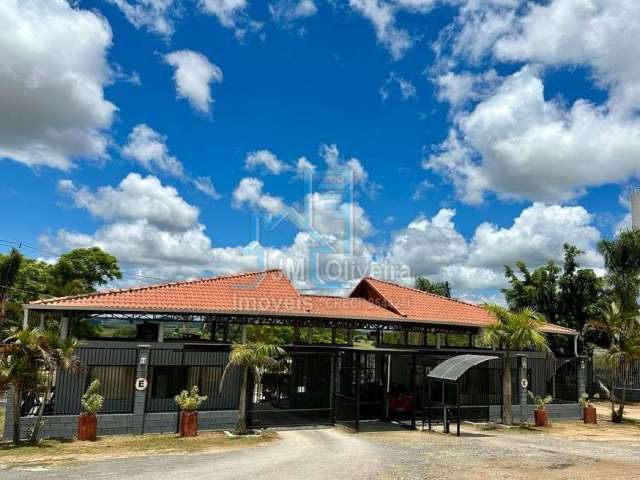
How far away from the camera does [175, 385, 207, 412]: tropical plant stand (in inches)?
693

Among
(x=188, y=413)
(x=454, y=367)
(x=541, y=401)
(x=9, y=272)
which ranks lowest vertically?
(x=188, y=413)

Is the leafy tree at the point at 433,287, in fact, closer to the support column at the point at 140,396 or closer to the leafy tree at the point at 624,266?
the leafy tree at the point at 624,266

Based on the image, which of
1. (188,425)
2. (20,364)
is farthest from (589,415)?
(20,364)

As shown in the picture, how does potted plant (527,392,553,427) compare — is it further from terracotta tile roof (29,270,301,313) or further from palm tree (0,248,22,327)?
palm tree (0,248,22,327)

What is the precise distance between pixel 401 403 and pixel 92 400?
12101 mm

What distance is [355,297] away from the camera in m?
29.5

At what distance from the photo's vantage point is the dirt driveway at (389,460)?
12.3 m

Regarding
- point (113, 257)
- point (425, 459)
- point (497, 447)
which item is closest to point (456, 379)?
point (497, 447)

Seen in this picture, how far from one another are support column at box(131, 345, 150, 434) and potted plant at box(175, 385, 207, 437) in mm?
1244

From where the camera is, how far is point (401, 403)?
2236 centimetres

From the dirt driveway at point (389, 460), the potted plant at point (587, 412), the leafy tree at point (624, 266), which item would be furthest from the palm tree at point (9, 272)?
the leafy tree at point (624, 266)

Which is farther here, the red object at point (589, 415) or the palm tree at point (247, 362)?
the red object at point (589, 415)

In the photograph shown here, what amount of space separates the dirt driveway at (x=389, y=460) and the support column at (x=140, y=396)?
155 inches

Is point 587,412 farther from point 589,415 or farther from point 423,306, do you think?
point 423,306
